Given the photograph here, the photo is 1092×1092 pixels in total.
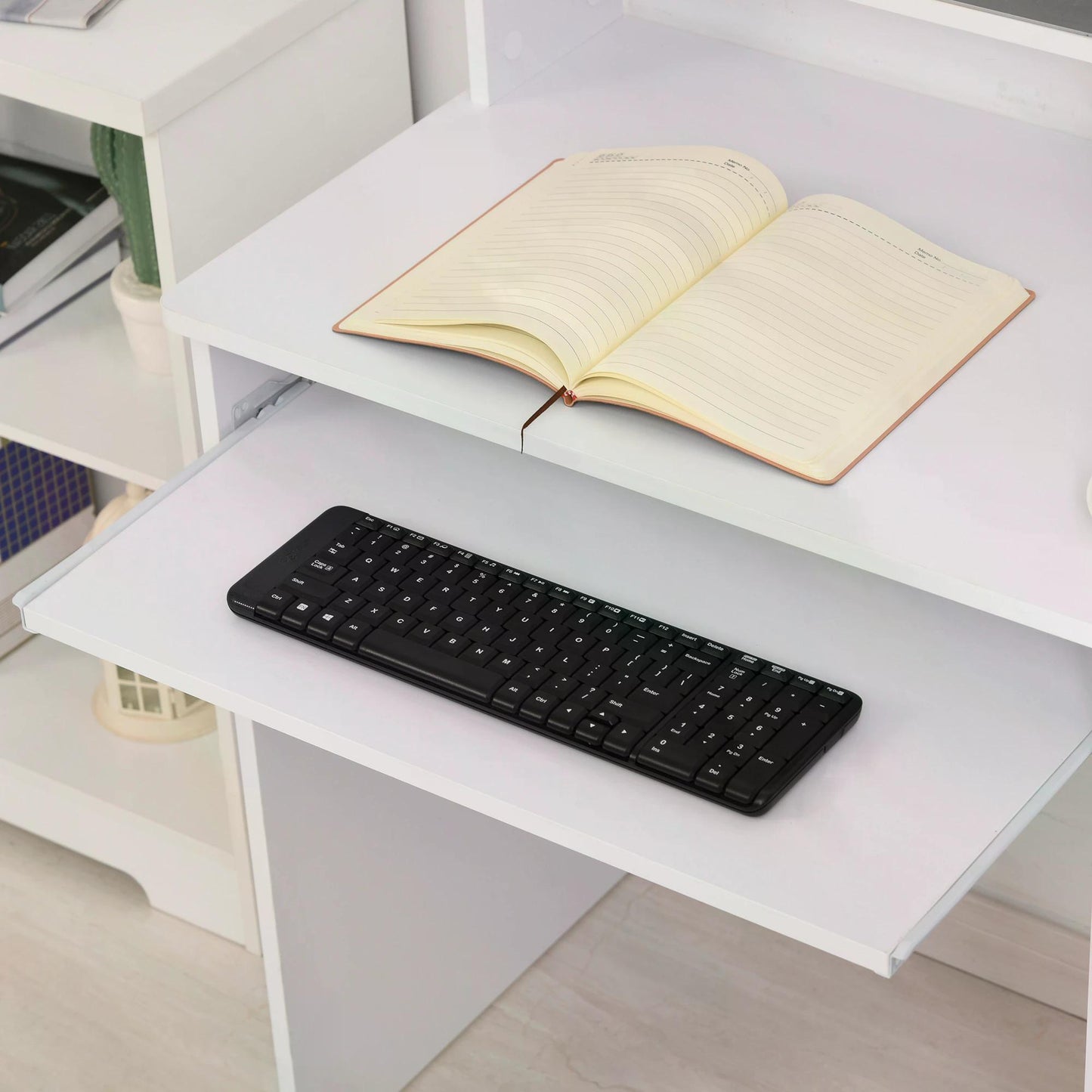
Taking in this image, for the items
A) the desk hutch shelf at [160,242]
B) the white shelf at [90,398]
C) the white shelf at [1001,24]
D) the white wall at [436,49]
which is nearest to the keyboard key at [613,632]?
the desk hutch shelf at [160,242]

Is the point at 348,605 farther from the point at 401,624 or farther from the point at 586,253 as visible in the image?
the point at 586,253

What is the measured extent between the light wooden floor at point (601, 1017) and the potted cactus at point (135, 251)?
0.59 m

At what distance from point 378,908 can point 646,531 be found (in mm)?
506

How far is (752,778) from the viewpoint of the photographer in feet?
2.79

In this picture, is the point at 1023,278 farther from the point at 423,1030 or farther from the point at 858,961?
the point at 423,1030

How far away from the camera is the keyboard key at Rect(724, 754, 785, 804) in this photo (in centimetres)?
84

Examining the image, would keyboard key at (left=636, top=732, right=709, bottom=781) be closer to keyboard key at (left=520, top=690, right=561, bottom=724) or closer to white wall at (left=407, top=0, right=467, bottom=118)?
keyboard key at (left=520, top=690, right=561, bottom=724)

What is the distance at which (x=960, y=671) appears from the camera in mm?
952

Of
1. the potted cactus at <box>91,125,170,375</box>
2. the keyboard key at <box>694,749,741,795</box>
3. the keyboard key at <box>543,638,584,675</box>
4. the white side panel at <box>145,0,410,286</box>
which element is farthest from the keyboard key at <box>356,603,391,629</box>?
the potted cactus at <box>91,125,170,375</box>

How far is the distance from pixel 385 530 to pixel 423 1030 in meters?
0.68

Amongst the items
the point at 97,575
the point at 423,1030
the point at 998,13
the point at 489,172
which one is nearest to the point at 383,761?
the point at 97,575

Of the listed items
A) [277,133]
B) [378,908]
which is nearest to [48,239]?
[277,133]

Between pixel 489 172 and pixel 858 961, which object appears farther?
pixel 489 172

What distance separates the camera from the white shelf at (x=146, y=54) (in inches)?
46.3
